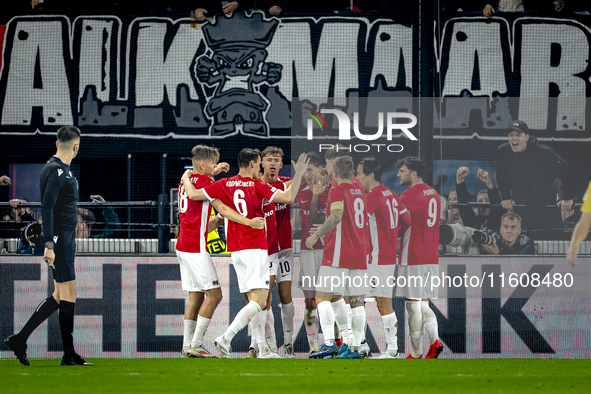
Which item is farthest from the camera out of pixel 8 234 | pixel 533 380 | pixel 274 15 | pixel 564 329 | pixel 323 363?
pixel 274 15

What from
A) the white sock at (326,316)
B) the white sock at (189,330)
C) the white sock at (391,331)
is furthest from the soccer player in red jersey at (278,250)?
the white sock at (391,331)

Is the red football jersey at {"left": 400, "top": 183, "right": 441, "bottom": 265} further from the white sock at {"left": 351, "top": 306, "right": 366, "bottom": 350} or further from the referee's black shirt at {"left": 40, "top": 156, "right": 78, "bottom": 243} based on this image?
the referee's black shirt at {"left": 40, "top": 156, "right": 78, "bottom": 243}

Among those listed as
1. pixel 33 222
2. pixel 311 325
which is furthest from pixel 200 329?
Answer: pixel 33 222

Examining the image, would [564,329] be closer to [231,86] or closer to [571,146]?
[571,146]

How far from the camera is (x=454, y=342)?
26.5 feet

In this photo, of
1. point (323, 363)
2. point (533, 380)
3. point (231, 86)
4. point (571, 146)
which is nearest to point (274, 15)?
point (231, 86)

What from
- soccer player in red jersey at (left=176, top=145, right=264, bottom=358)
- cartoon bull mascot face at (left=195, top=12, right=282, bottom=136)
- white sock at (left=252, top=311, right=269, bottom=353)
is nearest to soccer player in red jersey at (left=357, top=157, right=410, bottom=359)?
white sock at (left=252, top=311, right=269, bottom=353)

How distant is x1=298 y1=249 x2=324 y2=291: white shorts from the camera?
7.51m

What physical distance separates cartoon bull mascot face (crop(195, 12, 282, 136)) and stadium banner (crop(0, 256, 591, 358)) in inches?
172

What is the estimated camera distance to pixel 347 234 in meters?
7.05

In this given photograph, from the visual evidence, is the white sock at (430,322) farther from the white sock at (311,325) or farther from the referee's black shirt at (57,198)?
the referee's black shirt at (57,198)

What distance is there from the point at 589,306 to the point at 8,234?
7.20 m

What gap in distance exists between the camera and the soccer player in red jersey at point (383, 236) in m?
7.45

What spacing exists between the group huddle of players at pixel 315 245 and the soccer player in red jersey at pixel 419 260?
0.01 m
